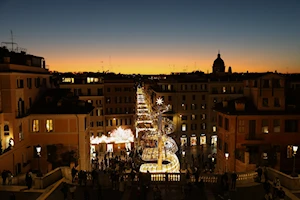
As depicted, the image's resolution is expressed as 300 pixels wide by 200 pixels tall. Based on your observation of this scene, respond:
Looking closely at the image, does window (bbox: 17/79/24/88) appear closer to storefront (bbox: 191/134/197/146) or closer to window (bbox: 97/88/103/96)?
window (bbox: 97/88/103/96)

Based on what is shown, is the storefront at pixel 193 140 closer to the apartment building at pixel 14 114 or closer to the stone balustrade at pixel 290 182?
the apartment building at pixel 14 114

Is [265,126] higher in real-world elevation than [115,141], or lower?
higher

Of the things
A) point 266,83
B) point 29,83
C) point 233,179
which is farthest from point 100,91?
point 233,179

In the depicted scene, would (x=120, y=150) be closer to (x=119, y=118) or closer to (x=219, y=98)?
(x=119, y=118)

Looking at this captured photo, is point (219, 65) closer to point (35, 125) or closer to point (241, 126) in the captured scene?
point (241, 126)

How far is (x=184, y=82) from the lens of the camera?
6625 cm

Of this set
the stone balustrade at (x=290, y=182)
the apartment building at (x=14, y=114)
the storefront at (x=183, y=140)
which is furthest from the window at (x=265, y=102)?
the storefront at (x=183, y=140)

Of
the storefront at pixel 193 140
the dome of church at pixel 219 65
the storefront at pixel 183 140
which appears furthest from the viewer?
the dome of church at pixel 219 65

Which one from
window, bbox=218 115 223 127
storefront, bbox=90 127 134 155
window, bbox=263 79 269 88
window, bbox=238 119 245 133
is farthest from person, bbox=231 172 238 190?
storefront, bbox=90 127 134 155

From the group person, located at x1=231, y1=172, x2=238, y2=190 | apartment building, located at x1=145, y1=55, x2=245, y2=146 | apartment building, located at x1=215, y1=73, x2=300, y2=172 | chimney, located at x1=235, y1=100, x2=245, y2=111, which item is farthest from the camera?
apartment building, located at x1=145, y1=55, x2=245, y2=146


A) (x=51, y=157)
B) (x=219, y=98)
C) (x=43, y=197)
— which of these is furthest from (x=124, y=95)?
(x=43, y=197)

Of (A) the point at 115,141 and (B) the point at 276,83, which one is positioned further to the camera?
(A) the point at 115,141

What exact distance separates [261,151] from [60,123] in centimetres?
1998

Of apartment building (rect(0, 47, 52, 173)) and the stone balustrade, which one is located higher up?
apartment building (rect(0, 47, 52, 173))
